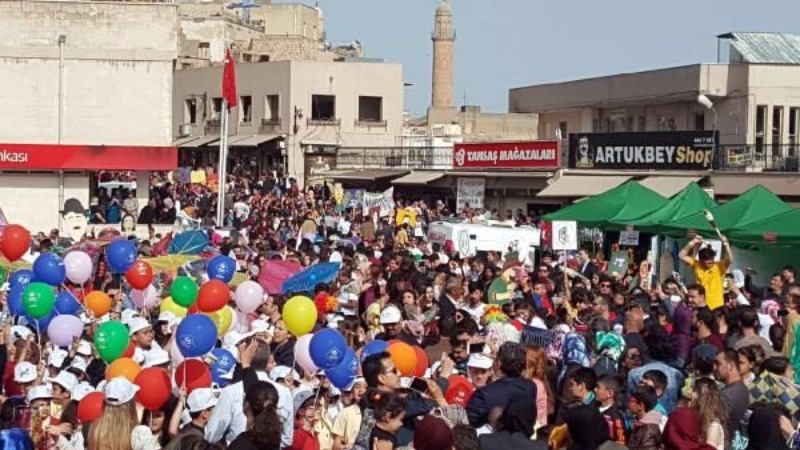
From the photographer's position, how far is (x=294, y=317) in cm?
1291

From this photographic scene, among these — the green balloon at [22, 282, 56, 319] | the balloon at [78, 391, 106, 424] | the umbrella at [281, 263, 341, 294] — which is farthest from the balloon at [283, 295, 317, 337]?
the umbrella at [281, 263, 341, 294]

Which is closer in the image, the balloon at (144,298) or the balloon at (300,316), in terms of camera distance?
the balloon at (300,316)

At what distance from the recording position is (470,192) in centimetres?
4147

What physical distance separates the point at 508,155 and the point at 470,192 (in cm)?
198

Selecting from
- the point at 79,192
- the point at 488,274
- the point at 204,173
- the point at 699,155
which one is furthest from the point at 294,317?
the point at 204,173

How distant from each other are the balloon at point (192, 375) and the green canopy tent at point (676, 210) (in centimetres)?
1399

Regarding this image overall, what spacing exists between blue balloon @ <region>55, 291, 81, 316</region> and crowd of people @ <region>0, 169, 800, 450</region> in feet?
0.89

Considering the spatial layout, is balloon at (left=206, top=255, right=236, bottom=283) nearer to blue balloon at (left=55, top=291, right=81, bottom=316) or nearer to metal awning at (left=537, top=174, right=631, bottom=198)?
blue balloon at (left=55, top=291, right=81, bottom=316)

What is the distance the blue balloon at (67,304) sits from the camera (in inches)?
585

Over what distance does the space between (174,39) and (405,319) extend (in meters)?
26.1

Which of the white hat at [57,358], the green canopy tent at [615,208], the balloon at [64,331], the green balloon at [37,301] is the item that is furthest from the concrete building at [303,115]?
the white hat at [57,358]

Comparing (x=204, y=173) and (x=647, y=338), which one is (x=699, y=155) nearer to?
(x=204, y=173)

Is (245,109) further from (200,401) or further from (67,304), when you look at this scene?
(200,401)

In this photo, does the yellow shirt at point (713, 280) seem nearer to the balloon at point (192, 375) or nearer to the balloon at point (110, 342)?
the balloon at point (110, 342)
